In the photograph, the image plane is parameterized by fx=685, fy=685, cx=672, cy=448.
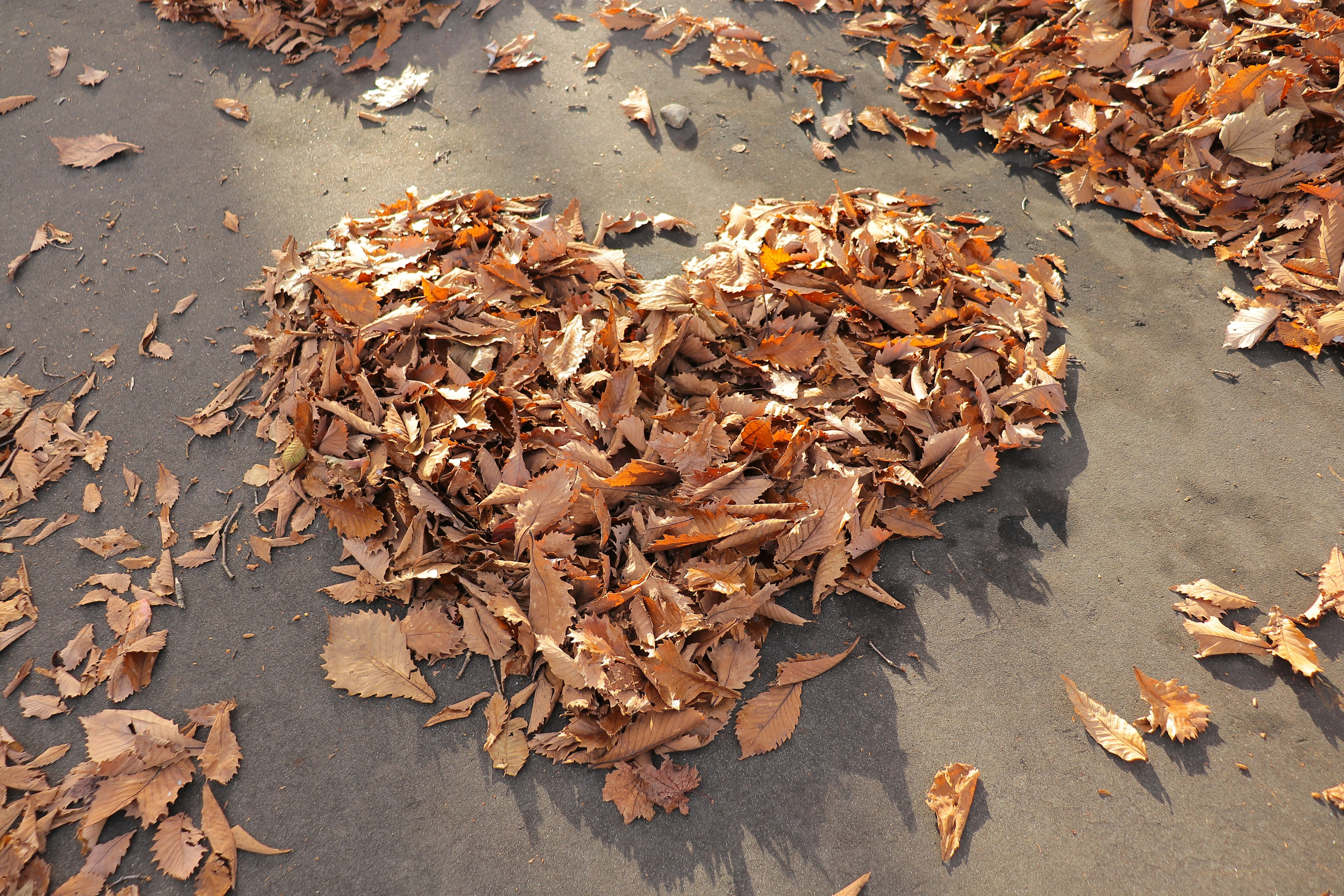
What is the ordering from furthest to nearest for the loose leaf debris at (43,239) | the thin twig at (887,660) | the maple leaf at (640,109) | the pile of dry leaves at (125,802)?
the maple leaf at (640,109) < the loose leaf debris at (43,239) < the thin twig at (887,660) < the pile of dry leaves at (125,802)

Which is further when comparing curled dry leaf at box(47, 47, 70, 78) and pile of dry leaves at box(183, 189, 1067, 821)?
curled dry leaf at box(47, 47, 70, 78)

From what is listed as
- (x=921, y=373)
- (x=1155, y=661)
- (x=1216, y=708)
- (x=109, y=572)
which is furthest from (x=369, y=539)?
(x=1216, y=708)

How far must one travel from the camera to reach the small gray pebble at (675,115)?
3867mm

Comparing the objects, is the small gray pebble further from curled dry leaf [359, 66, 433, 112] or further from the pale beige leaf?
the pale beige leaf

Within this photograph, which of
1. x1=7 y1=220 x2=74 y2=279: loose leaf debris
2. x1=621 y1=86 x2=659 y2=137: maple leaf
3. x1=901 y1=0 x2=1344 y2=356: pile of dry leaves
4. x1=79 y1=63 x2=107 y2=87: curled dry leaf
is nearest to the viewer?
x1=901 y1=0 x2=1344 y2=356: pile of dry leaves

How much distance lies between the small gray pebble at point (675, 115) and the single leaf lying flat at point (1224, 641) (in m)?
3.36

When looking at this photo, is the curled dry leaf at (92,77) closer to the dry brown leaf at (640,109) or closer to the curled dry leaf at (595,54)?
the curled dry leaf at (595,54)

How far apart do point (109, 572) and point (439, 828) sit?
150 cm

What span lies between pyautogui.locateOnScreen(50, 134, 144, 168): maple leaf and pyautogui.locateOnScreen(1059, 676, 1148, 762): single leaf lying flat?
5.06 m

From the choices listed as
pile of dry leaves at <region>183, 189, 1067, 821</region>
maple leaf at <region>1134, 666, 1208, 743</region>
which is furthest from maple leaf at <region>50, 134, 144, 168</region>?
maple leaf at <region>1134, 666, 1208, 743</region>

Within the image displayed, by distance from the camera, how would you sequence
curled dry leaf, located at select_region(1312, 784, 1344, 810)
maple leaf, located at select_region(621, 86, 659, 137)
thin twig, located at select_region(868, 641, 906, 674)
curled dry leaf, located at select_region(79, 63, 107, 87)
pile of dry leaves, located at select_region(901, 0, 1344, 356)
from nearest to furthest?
curled dry leaf, located at select_region(1312, 784, 1344, 810)
thin twig, located at select_region(868, 641, 906, 674)
pile of dry leaves, located at select_region(901, 0, 1344, 356)
maple leaf, located at select_region(621, 86, 659, 137)
curled dry leaf, located at select_region(79, 63, 107, 87)

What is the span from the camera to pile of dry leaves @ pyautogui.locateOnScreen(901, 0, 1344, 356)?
3.08m

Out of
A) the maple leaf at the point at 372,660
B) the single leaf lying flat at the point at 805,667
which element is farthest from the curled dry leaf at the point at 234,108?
the single leaf lying flat at the point at 805,667

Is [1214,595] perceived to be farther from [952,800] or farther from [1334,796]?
[952,800]
